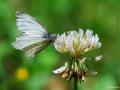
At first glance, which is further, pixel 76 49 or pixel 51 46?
pixel 51 46

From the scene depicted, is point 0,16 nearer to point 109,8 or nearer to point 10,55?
point 10,55

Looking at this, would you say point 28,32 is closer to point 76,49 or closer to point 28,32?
point 28,32

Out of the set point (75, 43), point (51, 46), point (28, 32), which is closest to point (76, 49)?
point (75, 43)

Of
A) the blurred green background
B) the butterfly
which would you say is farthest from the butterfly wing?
the blurred green background

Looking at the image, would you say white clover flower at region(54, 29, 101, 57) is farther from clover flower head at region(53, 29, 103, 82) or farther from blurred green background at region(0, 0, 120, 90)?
blurred green background at region(0, 0, 120, 90)

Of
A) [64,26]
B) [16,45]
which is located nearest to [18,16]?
[16,45]

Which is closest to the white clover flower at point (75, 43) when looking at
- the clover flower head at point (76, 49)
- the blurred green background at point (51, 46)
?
the clover flower head at point (76, 49)
